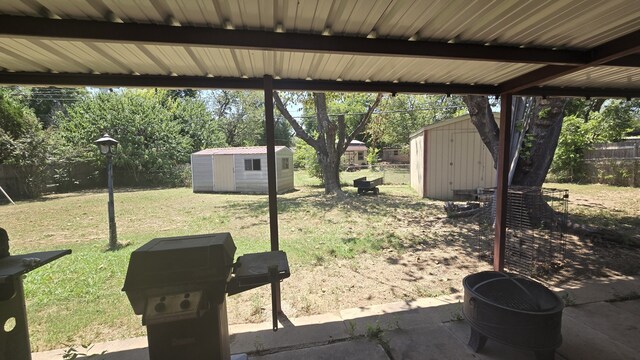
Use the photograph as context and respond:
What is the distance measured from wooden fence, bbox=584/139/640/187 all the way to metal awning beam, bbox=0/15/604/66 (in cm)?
1352

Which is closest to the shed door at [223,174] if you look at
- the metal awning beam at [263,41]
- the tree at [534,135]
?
the tree at [534,135]

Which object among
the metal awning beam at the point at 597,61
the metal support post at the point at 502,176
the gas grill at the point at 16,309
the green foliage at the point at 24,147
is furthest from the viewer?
the green foliage at the point at 24,147

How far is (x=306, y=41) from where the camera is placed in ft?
7.22

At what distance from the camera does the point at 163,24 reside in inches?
79.8

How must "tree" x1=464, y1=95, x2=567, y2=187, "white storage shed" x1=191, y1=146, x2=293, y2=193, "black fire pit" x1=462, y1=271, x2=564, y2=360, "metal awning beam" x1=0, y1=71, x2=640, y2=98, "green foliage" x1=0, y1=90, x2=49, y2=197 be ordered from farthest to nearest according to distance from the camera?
1. "white storage shed" x1=191, y1=146, x2=293, y2=193
2. "green foliage" x1=0, y1=90, x2=49, y2=197
3. "tree" x1=464, y1=95, x2=567, y2=187
4. "metal awning beam" x1=0, y1=71, x2=640, y2=98
5. "black fire pit" x1=462, y1=271, x2=564, y2=360

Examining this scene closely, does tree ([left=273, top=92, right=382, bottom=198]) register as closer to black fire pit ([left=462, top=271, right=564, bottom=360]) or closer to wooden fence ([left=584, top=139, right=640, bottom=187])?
black fire pit ([left=462, top=271, right=564, bottom=360])

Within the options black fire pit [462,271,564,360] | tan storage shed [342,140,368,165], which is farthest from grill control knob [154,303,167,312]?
tan storage shed [342,140,368,165]

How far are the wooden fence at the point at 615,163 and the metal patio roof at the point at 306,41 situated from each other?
482 inches

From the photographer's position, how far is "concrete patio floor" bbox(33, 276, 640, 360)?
251 centimetres

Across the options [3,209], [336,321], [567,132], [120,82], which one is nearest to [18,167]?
[3,209]

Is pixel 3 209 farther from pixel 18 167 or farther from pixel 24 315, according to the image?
pixel 24 315

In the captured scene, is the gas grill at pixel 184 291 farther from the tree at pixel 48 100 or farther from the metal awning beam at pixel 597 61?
the tree at pixel 48 100

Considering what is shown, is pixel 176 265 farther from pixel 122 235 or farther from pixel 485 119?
pixel 485 119

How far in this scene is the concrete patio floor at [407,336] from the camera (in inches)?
98.7
